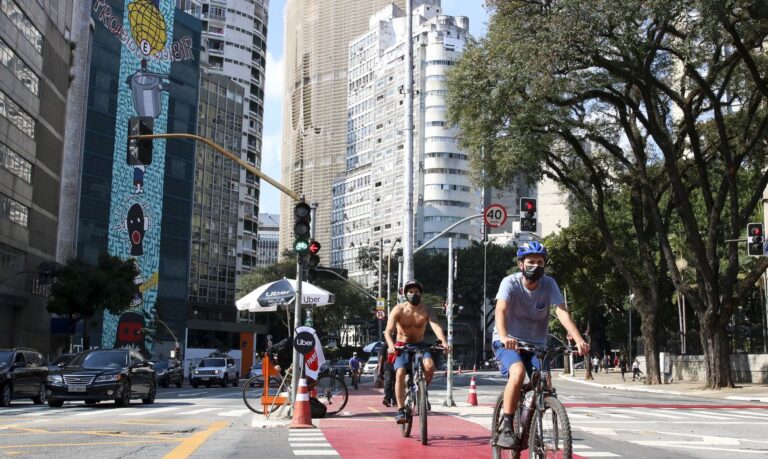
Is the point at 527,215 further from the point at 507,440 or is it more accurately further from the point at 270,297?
the point at 507,440

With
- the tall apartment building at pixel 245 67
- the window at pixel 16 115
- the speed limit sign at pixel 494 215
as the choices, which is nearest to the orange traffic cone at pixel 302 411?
the speed limit sign at pixel 494 215

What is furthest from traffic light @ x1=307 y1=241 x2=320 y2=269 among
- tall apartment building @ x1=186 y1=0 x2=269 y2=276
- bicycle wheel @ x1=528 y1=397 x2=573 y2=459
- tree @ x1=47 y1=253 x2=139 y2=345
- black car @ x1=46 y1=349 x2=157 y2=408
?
tall apartment building @ x1=186 y1=0 x2=269 y2=276

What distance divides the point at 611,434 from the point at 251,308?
787 centimetres

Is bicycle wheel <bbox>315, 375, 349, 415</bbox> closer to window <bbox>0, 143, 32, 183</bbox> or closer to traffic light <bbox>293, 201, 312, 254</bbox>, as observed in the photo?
traffic light <bbox>293, 201, 312, 254</bbox>

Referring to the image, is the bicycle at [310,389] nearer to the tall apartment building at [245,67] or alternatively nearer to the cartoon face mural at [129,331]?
the cartoon face mural at [129,331]

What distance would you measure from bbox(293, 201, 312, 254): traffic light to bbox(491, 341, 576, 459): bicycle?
25.4ft

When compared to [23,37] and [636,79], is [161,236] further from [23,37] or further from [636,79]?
[636,79]

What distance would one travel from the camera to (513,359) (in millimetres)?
7230

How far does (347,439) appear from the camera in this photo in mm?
11555

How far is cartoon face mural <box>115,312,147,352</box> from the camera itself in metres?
72.4

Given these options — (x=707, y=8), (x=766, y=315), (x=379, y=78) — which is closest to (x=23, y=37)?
(x=707, y=8)

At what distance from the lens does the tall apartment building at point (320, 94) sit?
579ft

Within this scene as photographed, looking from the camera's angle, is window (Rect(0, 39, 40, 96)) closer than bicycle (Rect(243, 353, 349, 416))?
No

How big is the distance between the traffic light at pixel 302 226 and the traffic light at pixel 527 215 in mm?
8976
